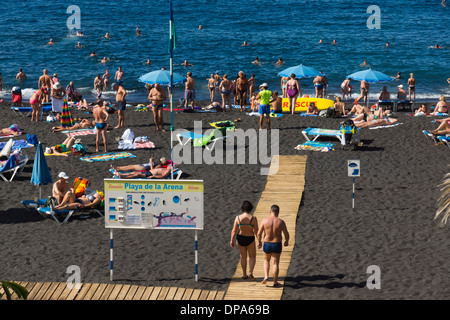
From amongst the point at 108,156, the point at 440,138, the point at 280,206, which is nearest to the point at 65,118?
the point at 108,156

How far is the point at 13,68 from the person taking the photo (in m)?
47.7

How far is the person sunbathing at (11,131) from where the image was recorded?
24641 mm

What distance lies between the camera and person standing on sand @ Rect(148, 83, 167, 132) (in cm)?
2436

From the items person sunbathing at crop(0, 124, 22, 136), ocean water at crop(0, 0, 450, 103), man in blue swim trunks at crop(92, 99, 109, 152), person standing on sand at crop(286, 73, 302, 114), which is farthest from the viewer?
ocean water at crop(0, 0, 450, 103)

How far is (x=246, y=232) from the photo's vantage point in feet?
42.1

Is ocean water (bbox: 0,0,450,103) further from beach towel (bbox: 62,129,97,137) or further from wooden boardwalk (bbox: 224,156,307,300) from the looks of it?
wooden boardwalk (bbox: 224,156,307,300)

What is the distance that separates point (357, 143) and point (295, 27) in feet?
132

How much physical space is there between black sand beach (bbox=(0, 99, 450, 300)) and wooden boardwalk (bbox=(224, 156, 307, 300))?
6.8 inches

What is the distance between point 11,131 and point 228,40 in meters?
33.0

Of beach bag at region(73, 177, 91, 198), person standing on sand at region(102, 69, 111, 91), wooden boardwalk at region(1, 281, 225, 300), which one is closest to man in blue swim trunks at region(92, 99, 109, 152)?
beach bag at region(73, 177, 91, 198)

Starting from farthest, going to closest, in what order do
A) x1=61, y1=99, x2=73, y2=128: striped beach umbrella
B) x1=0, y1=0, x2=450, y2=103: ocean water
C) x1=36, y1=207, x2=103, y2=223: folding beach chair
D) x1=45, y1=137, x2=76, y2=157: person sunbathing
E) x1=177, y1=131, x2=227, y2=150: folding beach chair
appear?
x1=0, y1=0, x2=450, y2=103: ocean water < x1=61, y1=99, x2=73, y2=128: striped beach umbrella < x1=177, y1=131, x2=227, y2=150: folding beach chair < x1=45, y1=137, x2=76, y2=157: person sunbathing < x1=36, y1=207, x2=103, y2=223: folding beach chair

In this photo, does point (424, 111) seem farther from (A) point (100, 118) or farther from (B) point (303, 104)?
(A) point (100, 118)

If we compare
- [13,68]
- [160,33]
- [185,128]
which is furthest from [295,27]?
[185,128]

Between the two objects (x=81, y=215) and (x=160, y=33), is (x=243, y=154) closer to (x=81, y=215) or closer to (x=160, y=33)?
(x=81, y=215)
